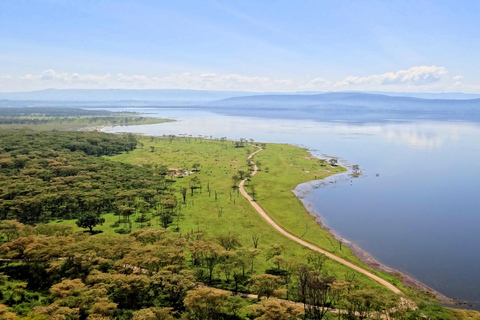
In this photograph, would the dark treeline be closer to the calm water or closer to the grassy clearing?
the grassy clearing

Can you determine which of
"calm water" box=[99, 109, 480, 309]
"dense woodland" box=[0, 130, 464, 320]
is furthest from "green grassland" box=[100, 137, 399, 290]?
"calm water" box=[99, 109, 480, 309]

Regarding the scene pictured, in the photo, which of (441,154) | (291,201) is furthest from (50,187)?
(441,154)

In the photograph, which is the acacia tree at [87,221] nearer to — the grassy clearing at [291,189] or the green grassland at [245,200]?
the green grassland at [245,200]

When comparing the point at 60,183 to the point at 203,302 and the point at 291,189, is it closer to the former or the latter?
the point at 203,302

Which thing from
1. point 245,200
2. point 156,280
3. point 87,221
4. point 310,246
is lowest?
point 310,246

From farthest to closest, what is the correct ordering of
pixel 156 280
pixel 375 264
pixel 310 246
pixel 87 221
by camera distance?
pixel 87 221 → pixel 310 246 → pixel 375 264 → pixel 156 280

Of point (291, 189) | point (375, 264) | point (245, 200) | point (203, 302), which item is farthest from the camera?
point (291, 189)

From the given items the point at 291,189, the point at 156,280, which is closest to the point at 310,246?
the point at 156,280

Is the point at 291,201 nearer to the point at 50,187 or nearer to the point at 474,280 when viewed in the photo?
the point at 474,280
